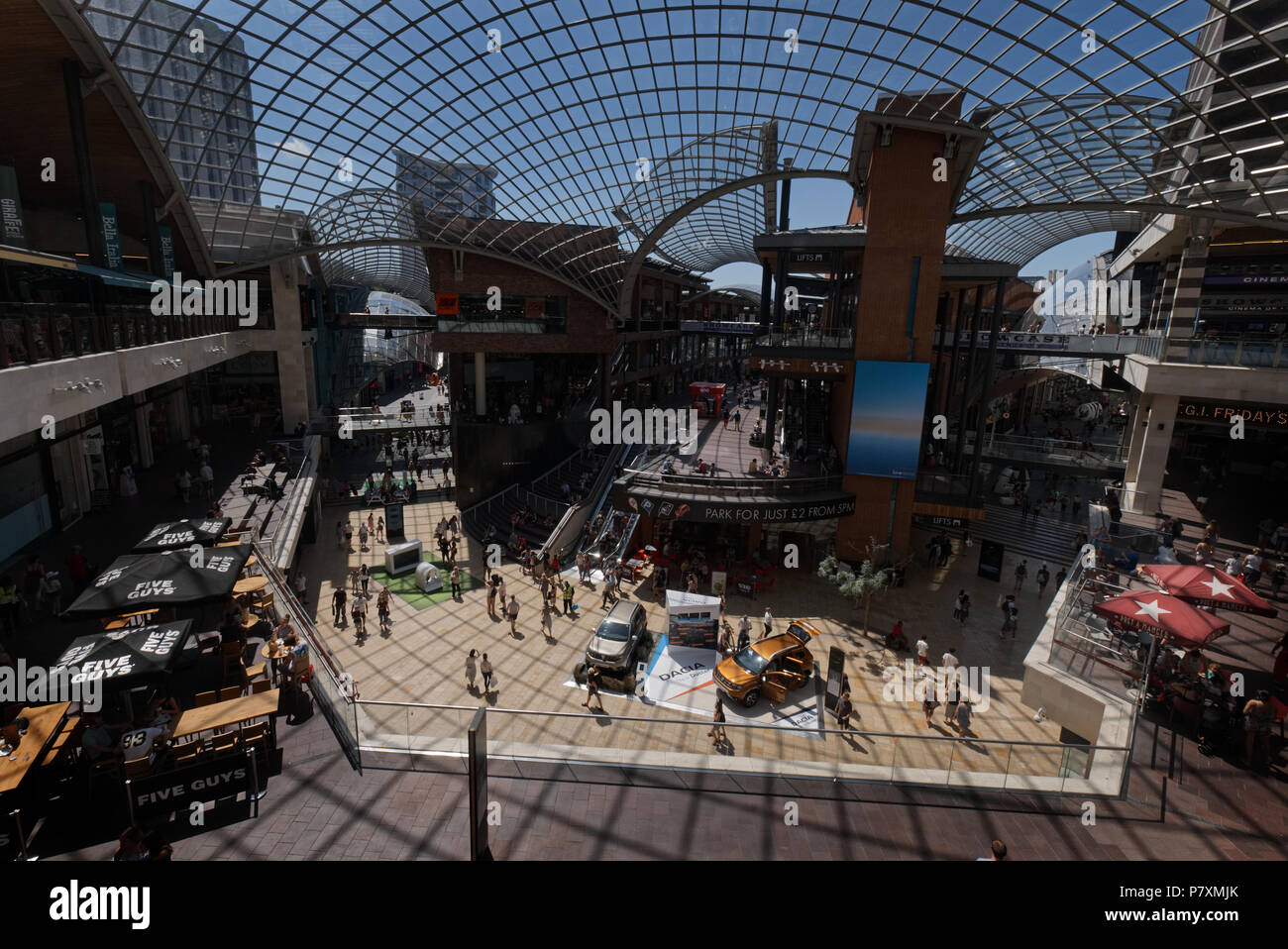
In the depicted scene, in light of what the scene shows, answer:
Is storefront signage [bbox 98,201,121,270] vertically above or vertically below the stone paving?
above

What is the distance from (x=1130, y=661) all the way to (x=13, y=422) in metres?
23.7

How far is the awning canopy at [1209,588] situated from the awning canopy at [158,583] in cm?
2162

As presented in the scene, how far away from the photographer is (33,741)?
872cm

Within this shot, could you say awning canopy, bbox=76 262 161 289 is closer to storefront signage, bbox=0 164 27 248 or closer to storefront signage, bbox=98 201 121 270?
storefront signage, bbox=98 201 121 270

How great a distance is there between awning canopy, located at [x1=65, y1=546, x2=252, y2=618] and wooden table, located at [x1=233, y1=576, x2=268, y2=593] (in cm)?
163

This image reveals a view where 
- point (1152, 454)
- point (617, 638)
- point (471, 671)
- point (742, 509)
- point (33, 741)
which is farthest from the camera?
point (1152, 454)

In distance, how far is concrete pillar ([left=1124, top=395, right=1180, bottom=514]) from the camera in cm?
2892

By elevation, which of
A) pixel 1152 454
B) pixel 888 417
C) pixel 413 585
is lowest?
pixel 413 585

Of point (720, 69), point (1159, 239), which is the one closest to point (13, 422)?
point (720, 69)

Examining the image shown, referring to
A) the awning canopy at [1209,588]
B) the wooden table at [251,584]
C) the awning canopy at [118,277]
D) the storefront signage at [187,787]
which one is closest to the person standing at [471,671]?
the wooden table at [251,584]

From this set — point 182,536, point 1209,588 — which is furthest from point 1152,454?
point 182,536

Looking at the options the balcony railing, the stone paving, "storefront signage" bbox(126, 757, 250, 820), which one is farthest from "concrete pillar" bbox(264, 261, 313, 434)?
the balcony railing

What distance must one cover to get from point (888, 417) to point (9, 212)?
29.1 m

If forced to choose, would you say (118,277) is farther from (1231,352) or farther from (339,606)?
(1231,352)
